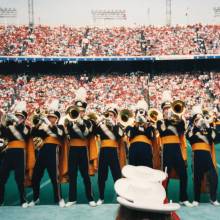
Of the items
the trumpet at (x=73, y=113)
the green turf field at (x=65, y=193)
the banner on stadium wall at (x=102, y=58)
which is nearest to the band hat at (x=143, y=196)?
the trumpet at (x=73, y=113)

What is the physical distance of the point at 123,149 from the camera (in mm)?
7227

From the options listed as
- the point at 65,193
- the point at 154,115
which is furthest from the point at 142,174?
the point at 65,193

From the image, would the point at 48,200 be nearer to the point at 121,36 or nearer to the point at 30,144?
the point at 30,144

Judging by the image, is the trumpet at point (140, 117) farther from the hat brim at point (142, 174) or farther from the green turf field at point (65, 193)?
the hat brim at point (142, 174)

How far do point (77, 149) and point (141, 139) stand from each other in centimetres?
122

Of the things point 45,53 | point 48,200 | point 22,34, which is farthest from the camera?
point 22,34

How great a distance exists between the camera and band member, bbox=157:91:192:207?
667 centimetres

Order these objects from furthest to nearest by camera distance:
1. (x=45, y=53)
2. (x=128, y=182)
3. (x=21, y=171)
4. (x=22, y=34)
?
(x=22, y=34) < (x=45, y=53) < (x=21, y=171) < (x=128, y=182)

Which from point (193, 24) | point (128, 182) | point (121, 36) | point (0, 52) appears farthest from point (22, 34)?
point (128, 182)

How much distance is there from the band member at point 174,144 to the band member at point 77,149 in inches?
56.4

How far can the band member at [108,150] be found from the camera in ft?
22.2

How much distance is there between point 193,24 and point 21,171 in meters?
26.9

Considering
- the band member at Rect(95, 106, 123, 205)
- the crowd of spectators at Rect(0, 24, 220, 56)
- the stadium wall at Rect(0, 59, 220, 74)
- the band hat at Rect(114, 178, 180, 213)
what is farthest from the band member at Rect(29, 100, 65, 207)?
the crowd of spectators at Rect(0, 24, 220, 56)

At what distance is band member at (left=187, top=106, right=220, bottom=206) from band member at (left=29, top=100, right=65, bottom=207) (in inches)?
98.4
